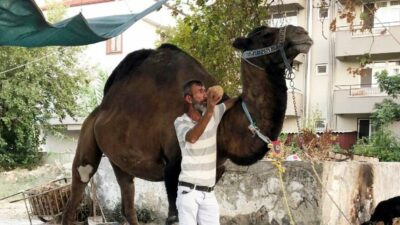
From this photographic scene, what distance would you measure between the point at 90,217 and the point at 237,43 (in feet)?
18.6

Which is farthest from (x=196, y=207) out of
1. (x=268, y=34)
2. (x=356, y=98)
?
(x=356, y=98)

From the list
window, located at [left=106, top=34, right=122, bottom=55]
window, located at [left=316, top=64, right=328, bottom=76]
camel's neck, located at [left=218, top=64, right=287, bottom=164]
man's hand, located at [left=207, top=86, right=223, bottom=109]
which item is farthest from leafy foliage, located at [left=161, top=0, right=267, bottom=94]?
window, located at [left=106, top=34, right=122, bottom=55]

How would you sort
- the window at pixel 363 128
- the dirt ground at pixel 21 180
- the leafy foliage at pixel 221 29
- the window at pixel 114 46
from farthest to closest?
the window at pixel 114 46
the window at pixel 363 128
the dirt ground at pixel 21 180
the leafy foliage at pixel 221 29

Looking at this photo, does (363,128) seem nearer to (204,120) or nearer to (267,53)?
(267,53)

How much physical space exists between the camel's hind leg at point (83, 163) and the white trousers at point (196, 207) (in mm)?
2082

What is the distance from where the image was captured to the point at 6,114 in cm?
2125

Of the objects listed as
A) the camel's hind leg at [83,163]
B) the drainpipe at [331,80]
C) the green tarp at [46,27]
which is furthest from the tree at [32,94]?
the green tarp at [46,27]

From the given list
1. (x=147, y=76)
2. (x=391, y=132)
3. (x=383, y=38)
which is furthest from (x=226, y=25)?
(x=383, y=38)

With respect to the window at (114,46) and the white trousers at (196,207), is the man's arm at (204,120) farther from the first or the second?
the window at (114,46)

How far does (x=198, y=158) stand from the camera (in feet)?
14.9

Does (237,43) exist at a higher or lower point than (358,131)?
higher

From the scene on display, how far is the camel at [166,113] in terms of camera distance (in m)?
4.70

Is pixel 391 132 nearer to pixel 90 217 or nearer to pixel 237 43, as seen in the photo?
pixel 90 217

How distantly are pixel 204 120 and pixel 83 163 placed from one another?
246cm
